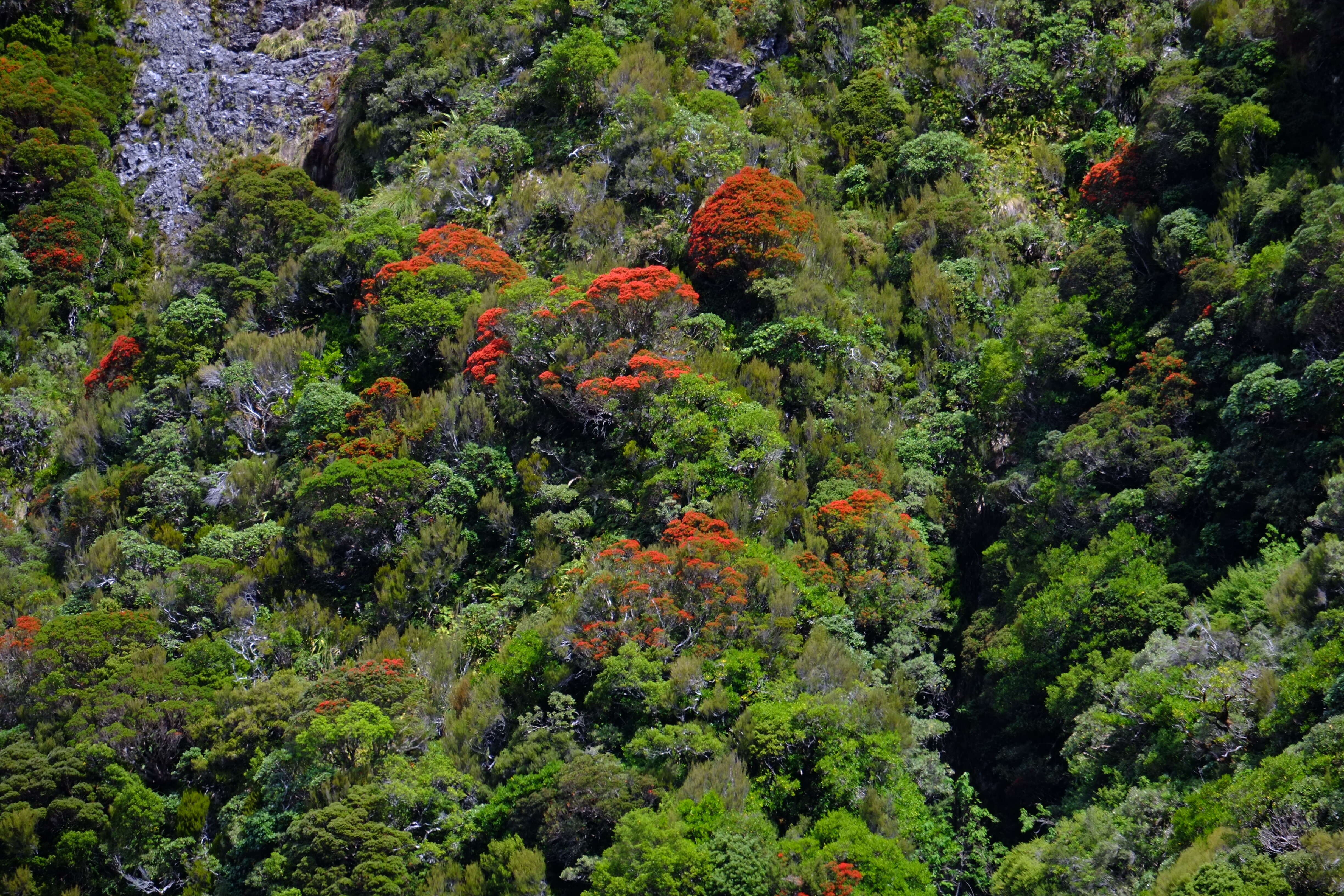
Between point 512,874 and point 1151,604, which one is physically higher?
point 1151,604

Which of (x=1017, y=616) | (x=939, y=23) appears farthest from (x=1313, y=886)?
(x=939, y=23)

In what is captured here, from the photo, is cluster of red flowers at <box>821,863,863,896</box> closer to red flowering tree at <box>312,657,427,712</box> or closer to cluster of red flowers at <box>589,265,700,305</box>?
red flowering tree at <box>312,657,427,712</box>

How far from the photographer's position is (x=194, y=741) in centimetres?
3088

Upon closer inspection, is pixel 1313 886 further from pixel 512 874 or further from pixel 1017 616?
pixel 512 874

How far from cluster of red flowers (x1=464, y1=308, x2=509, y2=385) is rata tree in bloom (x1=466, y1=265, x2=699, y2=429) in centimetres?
2

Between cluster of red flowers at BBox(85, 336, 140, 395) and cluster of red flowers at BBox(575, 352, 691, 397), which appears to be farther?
cluster of red flowers at BBox(85, 336, 140, 395)

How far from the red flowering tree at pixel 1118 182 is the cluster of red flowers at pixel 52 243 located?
37732 millimetres

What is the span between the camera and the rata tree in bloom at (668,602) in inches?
1147

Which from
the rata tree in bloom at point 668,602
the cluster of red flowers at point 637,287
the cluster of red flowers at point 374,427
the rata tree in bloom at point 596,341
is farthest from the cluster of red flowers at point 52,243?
the rata tree in bloom at point 668,602

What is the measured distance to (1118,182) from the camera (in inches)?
1486

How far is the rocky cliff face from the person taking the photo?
178 ft

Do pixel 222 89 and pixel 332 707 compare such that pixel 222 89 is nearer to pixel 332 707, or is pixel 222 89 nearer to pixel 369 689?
pixel 369 689

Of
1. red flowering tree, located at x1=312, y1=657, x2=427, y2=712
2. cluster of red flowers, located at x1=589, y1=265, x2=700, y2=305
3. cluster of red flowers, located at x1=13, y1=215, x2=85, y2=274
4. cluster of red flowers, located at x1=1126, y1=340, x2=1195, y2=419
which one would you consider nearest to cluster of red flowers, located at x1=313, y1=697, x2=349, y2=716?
red flowering tree, located at x1=312, y1=657, x2=427, y2=712

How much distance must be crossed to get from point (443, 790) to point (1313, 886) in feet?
56.6
